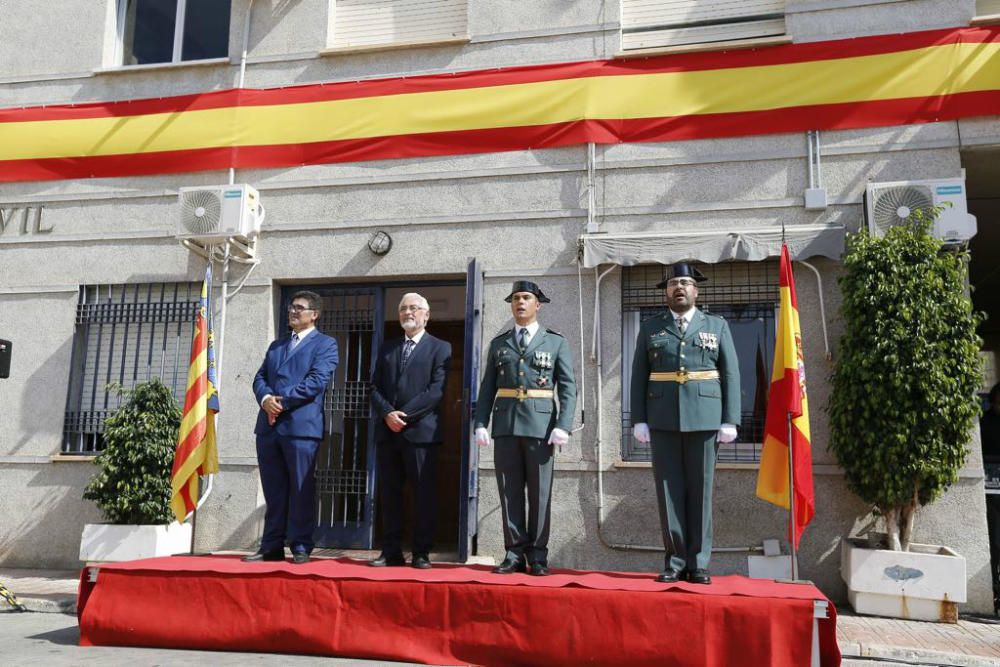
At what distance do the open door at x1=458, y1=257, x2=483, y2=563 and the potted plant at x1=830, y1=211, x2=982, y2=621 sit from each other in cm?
261

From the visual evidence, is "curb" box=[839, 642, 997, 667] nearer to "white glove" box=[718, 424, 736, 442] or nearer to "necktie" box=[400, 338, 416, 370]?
"white glove" box=[718, 424, 736, 442]

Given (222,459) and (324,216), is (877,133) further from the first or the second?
(222,459)

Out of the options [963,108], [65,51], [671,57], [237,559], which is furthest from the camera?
[65,51]

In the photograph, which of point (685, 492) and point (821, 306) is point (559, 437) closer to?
point (685, 492)

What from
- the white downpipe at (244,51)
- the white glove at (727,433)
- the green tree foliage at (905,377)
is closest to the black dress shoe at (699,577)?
the white glove at (727,433)

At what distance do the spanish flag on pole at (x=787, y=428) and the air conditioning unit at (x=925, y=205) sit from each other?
4.35 feet

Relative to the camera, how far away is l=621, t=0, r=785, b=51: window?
7.16m

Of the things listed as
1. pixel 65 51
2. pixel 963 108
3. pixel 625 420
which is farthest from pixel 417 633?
pixel 65 51

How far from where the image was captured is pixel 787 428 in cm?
527

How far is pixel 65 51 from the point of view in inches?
332

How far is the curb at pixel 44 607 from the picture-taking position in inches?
238

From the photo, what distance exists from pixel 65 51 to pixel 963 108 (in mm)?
8110

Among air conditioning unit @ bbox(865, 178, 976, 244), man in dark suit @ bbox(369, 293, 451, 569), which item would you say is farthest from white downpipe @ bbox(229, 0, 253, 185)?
air conditioning unit @ bbox(865, 178, 976, 244)

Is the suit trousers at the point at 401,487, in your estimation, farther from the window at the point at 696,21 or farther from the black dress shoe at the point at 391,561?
the window at the point at 696,21
